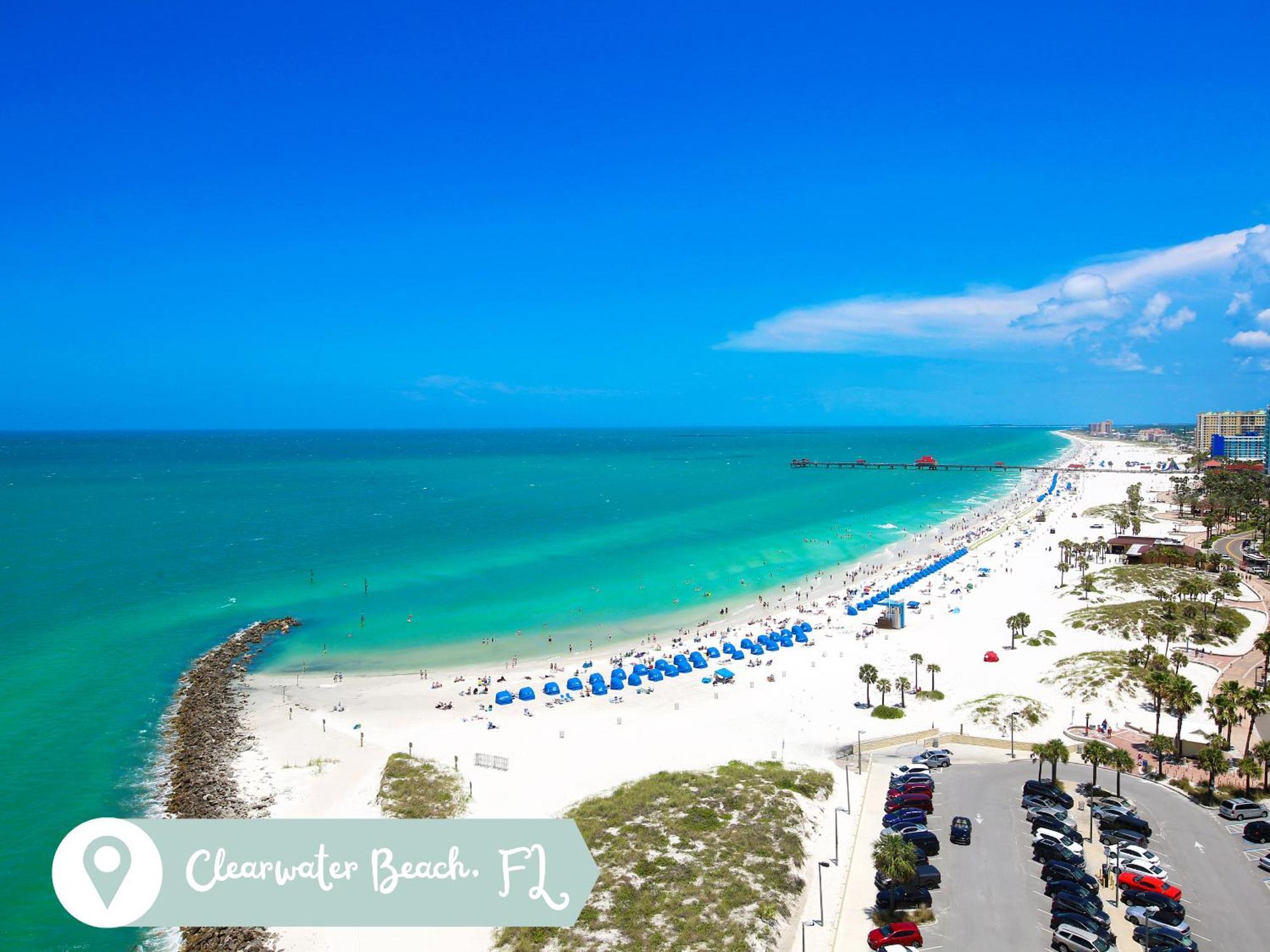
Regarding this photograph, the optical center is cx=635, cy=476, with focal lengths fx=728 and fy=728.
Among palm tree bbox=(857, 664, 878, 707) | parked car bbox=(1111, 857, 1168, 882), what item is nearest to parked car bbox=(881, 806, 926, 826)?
parked car bbox=(1111, 857, 1168, 882)

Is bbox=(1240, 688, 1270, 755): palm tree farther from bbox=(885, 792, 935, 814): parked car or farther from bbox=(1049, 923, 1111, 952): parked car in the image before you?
bbox=(1049, 923, 1111, 952): parked car

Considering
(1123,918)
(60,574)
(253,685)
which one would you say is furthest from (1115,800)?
(60,574)

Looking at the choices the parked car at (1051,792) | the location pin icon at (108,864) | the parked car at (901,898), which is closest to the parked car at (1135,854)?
the parked car at (1051,792)

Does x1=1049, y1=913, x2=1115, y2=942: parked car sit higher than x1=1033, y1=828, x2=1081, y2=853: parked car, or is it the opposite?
x1=1033, y1=828, x2=1081, y2=853: parked car

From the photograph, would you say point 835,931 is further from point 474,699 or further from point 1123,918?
point 474,699

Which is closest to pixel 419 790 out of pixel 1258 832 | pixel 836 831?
pixel 836 831

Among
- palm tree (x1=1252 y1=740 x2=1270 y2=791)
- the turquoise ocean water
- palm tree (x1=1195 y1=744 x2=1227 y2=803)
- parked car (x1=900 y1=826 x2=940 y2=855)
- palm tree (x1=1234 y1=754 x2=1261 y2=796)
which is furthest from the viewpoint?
the turquoise ocean water
